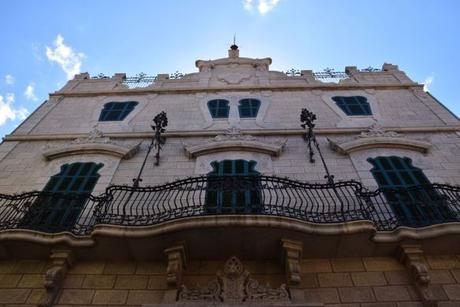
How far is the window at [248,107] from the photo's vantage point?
36.0 feet

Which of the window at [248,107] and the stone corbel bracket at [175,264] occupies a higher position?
the window at [248,107]

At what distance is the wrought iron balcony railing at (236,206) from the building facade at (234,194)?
0.04m

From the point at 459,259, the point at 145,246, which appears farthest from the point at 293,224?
the point at 459,259

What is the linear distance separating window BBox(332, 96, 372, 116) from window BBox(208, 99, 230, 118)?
12.2 ft

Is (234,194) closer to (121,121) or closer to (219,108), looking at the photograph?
(219,108)

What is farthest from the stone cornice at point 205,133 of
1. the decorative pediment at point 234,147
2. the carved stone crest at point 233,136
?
the decorative pediment at point 234,147

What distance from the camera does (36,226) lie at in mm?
6445

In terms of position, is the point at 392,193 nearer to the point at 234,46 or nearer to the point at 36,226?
the point at 36,226

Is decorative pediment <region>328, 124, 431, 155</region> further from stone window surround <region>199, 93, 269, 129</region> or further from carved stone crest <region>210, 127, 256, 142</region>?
stone window surround <region>199, 93, 269, 129</region>

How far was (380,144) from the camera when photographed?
9117mm

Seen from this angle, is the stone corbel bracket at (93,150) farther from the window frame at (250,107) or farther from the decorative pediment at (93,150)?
the window frame at (250,107)

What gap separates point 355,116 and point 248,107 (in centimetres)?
339

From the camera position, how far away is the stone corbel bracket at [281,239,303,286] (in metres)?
5.64

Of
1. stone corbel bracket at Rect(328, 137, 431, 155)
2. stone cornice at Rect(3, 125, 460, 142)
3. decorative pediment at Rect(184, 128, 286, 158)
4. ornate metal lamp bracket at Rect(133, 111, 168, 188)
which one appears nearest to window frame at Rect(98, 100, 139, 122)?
stone cornice at Rect(3, 125, 460, 142)
